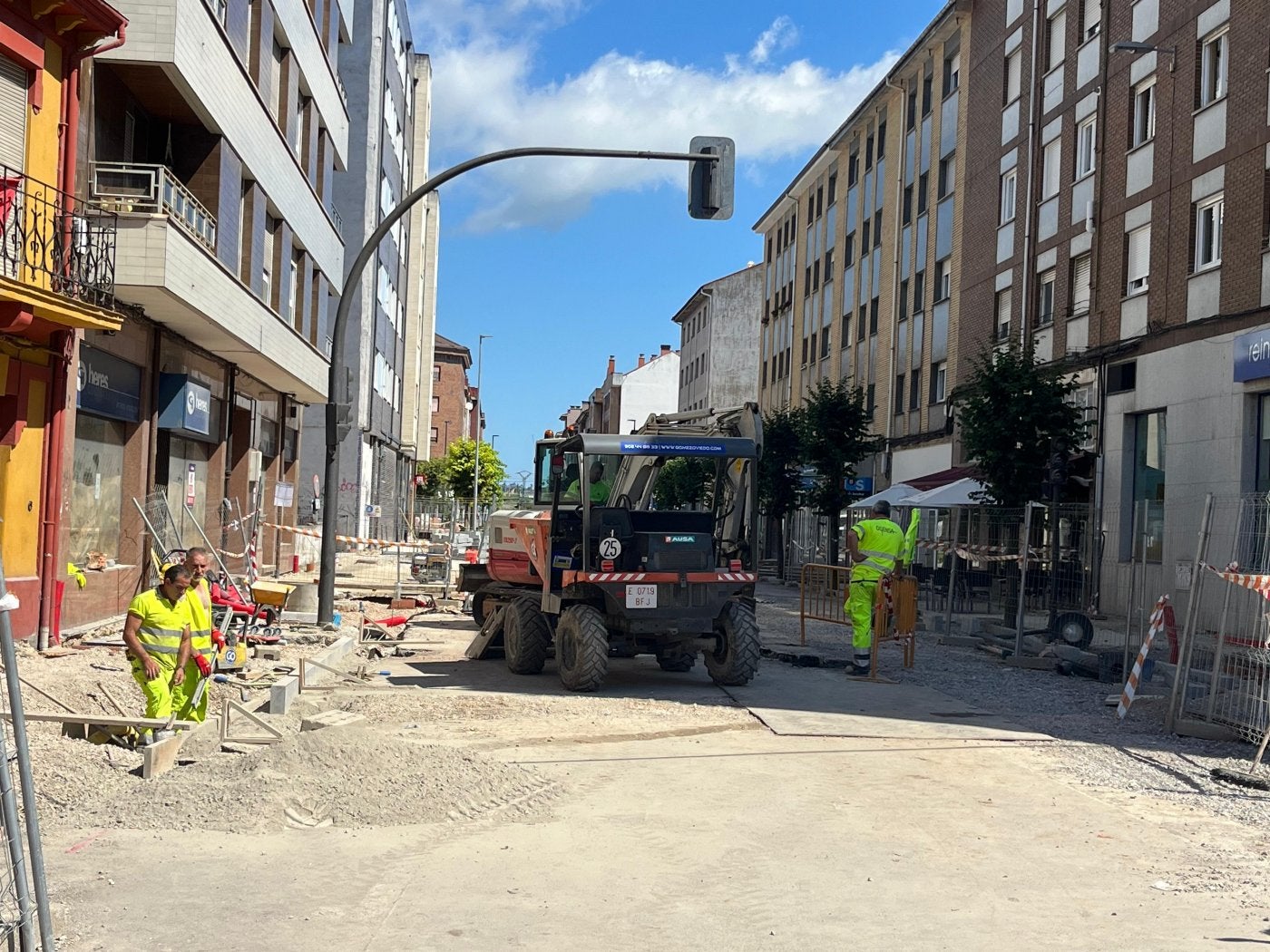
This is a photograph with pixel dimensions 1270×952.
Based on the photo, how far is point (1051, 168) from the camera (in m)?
29.3

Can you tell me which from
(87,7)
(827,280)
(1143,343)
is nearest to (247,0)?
(87,7)

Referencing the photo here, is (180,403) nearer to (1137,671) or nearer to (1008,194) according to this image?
(1137,671)

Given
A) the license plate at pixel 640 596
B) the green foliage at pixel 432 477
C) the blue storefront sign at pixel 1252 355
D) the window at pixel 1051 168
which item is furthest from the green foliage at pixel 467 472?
the license plate at pixel 640 596

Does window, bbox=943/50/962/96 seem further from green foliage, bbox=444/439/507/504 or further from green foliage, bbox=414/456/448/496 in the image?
green foliage, bbox=414/456/448/496

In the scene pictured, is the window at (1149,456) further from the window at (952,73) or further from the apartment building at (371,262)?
the apartment building at (371,262)

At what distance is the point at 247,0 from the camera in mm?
19656

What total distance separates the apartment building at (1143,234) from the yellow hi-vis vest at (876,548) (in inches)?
111

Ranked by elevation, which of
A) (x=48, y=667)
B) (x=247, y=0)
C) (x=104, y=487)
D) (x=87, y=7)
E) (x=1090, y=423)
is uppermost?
(x=247, y=0)

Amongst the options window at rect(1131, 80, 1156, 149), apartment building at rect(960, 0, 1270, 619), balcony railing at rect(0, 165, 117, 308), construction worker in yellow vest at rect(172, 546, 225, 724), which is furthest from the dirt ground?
window at rect(1131, 80, 1156, 149)

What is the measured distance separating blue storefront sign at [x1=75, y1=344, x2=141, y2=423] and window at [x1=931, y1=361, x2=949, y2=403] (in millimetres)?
24446

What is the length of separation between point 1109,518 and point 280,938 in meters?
13.6

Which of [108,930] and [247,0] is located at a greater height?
[247,0]

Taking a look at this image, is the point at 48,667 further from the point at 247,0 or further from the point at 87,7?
the point at 247,0

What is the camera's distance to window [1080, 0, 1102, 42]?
2720cm
